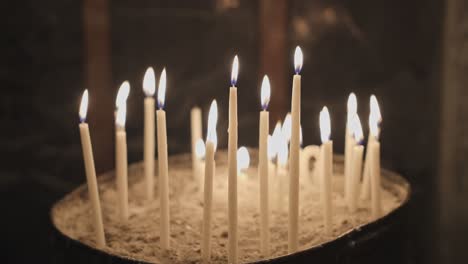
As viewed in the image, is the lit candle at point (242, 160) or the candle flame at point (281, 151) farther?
the lit candle at point (242, 160)

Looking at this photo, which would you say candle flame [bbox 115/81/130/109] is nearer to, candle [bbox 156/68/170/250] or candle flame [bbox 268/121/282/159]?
candle [bbox 156/68/170/250]

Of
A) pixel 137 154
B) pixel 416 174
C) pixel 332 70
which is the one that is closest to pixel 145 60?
pixel 137 154

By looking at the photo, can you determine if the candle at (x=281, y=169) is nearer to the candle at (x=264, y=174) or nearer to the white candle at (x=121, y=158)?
the candle at (x=264, y=174)

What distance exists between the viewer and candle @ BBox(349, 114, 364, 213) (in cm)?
109

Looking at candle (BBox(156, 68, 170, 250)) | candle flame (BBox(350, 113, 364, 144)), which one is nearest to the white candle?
candle (BBox(156, 68, 170, 250))

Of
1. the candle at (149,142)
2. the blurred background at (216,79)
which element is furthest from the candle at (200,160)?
the blurred background at (216,79)

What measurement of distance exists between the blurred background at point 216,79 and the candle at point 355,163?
549mm

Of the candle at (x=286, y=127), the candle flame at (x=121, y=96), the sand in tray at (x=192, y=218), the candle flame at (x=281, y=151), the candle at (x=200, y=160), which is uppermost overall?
the candle flame at (x=121, y=96)

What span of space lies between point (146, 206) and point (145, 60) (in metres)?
0.66

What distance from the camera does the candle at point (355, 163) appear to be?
109 cm

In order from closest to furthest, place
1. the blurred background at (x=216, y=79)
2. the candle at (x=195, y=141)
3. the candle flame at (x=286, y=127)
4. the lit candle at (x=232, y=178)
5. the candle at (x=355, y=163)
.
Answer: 1. the lit candle at (x=232, y=178)
2. the candle at (x=355, y=163)
3. the candle flame at (x=286, y=127)
4. the candle at (x=195, y=141)
5. the blurred background at (x=216, y=79)

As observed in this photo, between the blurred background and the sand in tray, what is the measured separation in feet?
1.34

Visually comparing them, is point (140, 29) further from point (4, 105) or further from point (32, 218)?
point (32, 218)

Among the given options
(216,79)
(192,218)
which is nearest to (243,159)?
(192,218)
